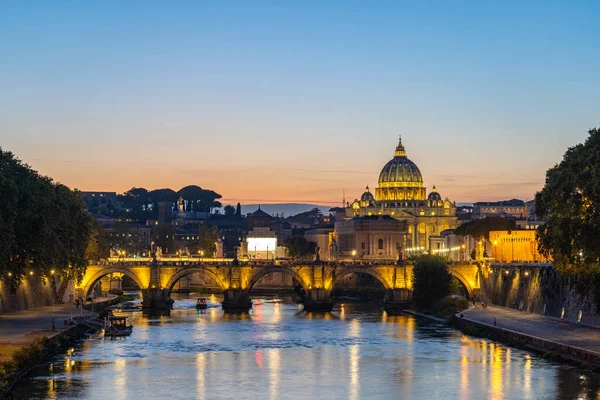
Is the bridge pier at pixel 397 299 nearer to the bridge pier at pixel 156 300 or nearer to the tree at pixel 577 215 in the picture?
the bridge pier at pixel 156 300

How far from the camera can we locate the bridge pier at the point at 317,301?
348ft

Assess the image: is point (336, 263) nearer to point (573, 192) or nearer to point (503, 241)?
point (503, 241)

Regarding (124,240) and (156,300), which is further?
(124,240)

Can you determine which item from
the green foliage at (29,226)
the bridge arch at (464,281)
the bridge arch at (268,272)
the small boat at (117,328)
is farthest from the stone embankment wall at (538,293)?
the green foliage at (29,226)

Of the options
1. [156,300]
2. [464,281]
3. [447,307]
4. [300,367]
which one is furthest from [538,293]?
[156,300]

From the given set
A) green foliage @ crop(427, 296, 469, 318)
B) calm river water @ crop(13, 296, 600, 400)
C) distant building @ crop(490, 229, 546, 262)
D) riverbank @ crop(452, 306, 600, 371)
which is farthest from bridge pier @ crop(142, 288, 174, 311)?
distant building @ crop(490, 229, 546, 262)

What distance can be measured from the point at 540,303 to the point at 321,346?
17.4 m

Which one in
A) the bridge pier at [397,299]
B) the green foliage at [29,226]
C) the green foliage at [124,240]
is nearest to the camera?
the green foliage at [29,226]

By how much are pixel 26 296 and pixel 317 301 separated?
32.8 metres

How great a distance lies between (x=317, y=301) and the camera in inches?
4250

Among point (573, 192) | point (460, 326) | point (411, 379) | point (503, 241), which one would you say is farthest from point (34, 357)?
point (503, 241)

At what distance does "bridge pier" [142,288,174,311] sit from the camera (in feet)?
340

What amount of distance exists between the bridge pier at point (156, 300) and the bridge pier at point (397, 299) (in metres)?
19.4

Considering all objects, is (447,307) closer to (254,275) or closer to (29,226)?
(254,275)
